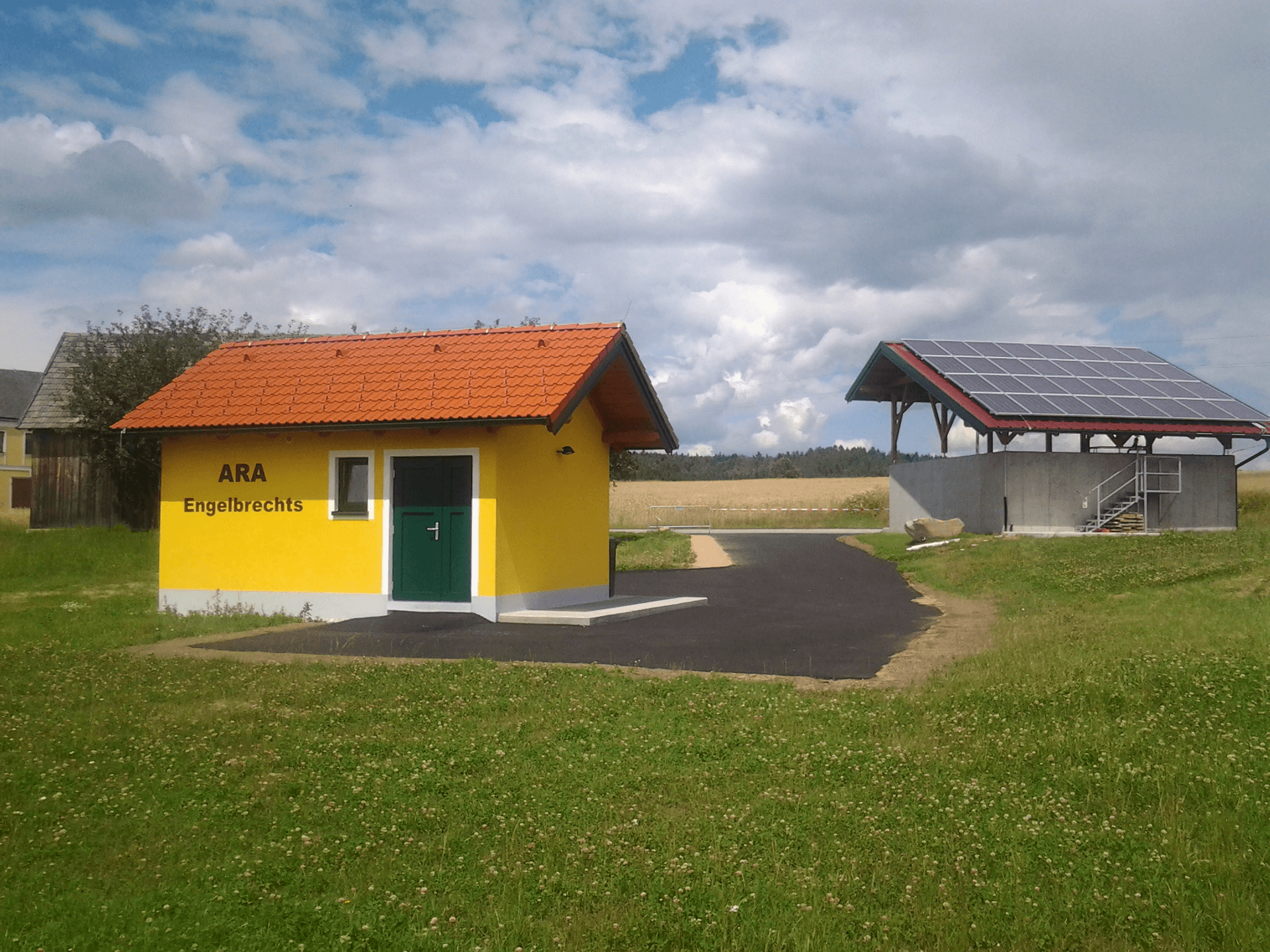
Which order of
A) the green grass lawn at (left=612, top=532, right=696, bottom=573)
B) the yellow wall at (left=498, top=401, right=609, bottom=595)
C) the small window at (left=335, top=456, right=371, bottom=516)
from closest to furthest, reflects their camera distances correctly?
the yellow wall at (left=498, top=401, right=609, bottom=595) → the small window at (left=335, top=456, right=371, bottom=516) → the green grass lawn at (left=612, top=532, right=696, bottom=573)

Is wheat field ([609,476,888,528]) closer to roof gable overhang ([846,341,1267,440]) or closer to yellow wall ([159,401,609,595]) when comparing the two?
roof gable overhang ([846,341,1267,440])

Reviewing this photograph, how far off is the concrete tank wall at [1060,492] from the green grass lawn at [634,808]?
1886cm

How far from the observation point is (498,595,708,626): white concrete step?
14.9m

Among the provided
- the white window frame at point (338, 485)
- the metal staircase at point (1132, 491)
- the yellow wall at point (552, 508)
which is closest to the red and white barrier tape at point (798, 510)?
the metal staircase at point (1132, 491)

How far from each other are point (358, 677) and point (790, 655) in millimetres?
4827

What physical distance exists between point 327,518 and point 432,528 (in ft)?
6.04

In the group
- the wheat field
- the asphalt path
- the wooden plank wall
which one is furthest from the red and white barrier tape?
the asphalt path

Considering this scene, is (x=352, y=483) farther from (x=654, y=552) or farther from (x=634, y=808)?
(x=654, y=552)

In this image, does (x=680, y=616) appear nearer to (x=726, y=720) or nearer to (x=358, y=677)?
(x=358, y=677)

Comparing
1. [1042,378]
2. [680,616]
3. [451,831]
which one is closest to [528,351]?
[680,616]

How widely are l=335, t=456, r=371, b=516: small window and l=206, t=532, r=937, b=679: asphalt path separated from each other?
190cm

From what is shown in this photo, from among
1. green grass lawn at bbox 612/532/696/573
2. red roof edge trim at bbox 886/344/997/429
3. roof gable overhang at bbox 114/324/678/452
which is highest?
red roof edge trim at bbox 886/344/997/429

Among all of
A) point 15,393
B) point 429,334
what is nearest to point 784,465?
point 15,393

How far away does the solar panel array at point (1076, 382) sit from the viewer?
1131 inches
